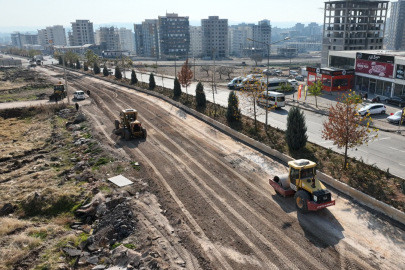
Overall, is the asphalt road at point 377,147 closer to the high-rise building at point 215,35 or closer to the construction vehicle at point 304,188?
the construction vehicle at point 304,188

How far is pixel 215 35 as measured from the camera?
7298 inches

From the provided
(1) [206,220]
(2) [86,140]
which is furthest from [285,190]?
(2) [86,140]

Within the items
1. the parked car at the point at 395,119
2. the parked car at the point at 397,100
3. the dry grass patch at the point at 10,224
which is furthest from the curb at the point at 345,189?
the parked car at the point at 397,100

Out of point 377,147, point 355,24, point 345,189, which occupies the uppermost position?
point 355,24

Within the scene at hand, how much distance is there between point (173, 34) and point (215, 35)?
77.6 feet

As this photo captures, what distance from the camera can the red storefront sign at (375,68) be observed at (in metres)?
46.5

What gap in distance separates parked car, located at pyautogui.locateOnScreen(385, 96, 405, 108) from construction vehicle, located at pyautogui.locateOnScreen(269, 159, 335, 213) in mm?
32348

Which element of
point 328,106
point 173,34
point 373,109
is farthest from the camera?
point 173,34

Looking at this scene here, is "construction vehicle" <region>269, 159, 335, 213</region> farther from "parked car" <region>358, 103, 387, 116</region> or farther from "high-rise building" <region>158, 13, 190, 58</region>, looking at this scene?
"high-rise building" <region>158, 13, 190, 58</region>

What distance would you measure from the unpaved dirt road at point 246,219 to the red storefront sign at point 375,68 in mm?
31670

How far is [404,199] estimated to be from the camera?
17.1 metres

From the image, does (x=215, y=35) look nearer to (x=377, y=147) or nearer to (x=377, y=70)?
(x=377, y=70)

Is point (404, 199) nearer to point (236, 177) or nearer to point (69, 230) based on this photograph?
point (236, 177)

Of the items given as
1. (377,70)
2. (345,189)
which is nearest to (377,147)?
(345,189)
